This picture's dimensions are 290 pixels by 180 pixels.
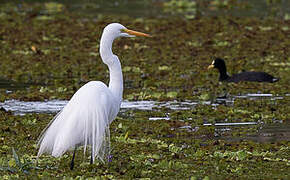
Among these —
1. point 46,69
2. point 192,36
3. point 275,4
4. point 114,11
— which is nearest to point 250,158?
point 46,69

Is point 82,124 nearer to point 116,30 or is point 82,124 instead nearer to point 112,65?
point 112,65

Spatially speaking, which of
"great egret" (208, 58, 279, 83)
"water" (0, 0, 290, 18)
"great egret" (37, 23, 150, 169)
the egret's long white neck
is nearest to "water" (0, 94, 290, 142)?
"great egret" (208, 58, 279, 83)

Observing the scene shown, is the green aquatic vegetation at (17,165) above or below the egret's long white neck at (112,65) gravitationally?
below

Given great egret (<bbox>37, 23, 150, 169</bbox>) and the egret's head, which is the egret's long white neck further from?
great egret (<bbox>37, 23, 150, 169</bbox>)

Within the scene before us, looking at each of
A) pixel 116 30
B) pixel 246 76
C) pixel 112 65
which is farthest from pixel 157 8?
pixel 112 65

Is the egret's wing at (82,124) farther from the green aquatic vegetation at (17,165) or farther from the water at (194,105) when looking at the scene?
the water at (194,105)

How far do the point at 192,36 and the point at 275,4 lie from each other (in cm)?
1336

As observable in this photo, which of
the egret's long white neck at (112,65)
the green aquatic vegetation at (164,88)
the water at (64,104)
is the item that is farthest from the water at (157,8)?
the egret's long white neck at (112,65)

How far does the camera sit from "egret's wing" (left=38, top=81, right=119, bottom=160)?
8039 mm

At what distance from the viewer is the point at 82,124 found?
26.6ft

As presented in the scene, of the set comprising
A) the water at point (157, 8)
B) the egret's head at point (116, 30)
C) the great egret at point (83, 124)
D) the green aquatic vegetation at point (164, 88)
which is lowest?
the water at point (157, 8)

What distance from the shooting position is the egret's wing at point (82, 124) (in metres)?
8.04

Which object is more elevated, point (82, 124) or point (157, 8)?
point (82, 124)

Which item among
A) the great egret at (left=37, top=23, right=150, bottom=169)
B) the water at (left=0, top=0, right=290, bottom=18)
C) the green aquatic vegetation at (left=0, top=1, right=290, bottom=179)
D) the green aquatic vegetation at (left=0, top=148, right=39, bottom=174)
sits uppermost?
the great egret at (left=37, top=23, right=150, bottom=169)
